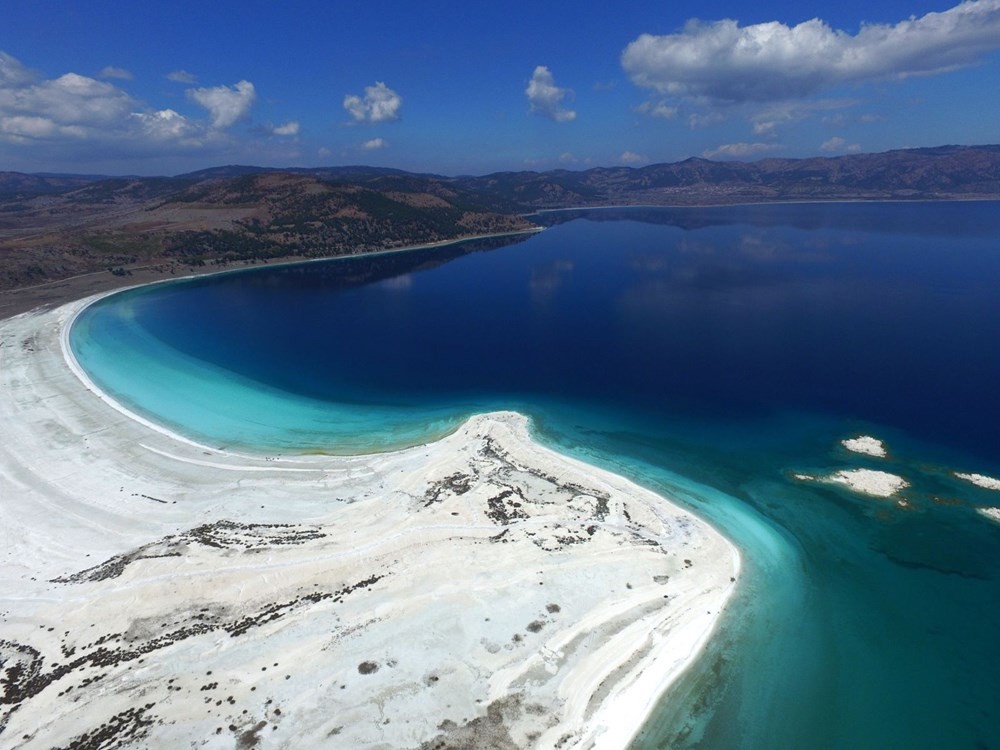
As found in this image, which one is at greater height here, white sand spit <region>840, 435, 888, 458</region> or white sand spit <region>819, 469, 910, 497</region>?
white sand spit <region>840, 435, 888, 458</region>

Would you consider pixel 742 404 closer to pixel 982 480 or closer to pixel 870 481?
pixel 870 481

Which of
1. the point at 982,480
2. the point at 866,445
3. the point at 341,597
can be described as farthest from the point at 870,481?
the point at 341,597

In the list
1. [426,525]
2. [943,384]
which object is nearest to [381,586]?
[426,525]

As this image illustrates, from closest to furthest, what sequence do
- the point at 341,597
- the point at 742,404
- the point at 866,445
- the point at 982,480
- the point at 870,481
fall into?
the point at 341,597, the point at 982,480, the point at 870,481, the point at 866,445, the point at 742,404

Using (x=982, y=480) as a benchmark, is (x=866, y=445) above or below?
above

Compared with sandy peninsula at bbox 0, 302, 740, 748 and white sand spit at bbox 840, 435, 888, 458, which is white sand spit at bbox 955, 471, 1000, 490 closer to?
A: white sand spit at bbox 840, 435, 888, 458

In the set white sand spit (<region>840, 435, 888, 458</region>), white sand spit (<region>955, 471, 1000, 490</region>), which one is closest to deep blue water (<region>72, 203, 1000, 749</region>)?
white sand spit (<region>955, 471, 1000, 490</region>)
